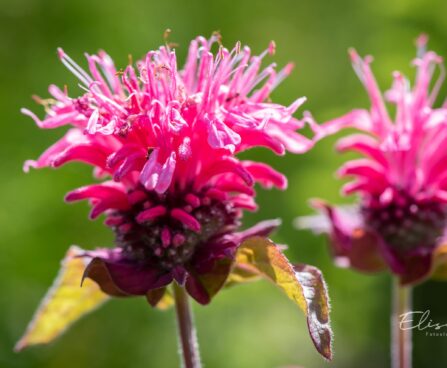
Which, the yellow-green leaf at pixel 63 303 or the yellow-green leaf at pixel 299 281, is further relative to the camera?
the yellow-green leaf at pixel 63 303

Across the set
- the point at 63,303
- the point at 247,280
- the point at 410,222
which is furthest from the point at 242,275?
the point at 410,222

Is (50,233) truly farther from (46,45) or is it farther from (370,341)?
(370,341)

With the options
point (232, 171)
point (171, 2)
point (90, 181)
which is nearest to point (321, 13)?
point (171, 2)

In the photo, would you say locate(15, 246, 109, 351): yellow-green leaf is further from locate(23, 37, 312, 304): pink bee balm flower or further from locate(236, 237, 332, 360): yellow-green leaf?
locate(236, 237, 332, 360): yellow-green leaf

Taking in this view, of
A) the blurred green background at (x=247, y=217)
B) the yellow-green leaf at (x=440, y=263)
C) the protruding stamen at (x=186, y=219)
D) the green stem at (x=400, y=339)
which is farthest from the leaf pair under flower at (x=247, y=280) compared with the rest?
the blurred green background at (x=247, y=217)

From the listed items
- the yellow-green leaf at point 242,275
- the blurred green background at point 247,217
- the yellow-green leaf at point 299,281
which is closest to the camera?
the yellow-green leaf at point 299,281

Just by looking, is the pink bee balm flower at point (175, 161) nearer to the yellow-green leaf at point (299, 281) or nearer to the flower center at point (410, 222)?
the yellow-green leaf at point (299, 281)
